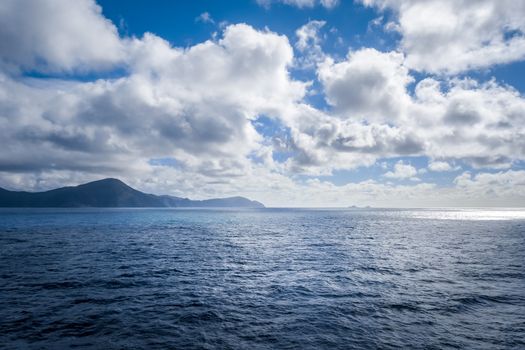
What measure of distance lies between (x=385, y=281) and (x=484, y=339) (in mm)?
15193

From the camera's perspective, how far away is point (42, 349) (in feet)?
58.9

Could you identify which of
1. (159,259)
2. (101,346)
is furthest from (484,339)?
(159,259)

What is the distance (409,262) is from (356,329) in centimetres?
3141

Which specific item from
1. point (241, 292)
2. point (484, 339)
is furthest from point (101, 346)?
point (484, 339)

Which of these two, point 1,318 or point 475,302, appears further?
point 475,302

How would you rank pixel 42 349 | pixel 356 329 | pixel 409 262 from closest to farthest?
pixel 42 349, pixel 356 329, pixel 409 262

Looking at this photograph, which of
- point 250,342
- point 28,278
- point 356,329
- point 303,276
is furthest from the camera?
point 303,276

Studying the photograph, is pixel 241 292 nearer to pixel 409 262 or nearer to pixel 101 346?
pixel 101 346

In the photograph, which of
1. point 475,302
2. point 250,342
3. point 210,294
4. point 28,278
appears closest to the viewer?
point 250,342

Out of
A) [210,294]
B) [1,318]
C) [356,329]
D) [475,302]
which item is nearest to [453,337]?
[356,329]

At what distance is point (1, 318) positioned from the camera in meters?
22.6

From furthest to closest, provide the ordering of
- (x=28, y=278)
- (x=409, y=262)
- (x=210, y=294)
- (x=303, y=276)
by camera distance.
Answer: (x=409, y=262), (x=303, y=276), (x=28, y=278), (x=210, y=294)

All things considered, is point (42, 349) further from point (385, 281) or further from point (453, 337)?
point (385, 281)

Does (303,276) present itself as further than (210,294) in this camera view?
Yes
